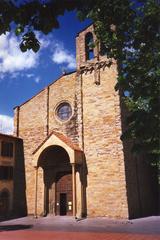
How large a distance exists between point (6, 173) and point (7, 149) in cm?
220

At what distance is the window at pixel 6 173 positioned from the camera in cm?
2727

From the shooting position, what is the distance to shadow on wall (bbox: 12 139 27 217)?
27531 millimetres

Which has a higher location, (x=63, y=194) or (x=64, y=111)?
(x=64, y=111)

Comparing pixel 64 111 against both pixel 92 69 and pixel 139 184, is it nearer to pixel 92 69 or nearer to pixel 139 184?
pixel 92 69

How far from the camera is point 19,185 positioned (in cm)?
2823

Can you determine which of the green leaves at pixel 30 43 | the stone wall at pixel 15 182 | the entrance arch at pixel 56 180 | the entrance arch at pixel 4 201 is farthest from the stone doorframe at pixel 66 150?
the green leaves at pixel 30 43

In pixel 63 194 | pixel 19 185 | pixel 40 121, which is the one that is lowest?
pixel 63 194

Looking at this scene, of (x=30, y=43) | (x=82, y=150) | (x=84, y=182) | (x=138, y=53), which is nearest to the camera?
(x=30, y=43)

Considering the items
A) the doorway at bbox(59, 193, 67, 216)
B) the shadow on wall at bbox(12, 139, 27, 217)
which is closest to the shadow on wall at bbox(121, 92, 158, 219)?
the doorway at bbox(59, 193, 67, 216)

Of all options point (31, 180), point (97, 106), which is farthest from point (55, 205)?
point (97, 106)

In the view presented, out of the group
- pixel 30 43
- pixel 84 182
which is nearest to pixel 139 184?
pixel 84 182

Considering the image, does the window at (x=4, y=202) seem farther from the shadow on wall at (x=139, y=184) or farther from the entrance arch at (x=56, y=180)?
the shadow on wall at (x=139, y=184)

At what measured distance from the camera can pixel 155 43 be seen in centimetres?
767

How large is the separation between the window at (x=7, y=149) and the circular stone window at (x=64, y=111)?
17.5 ft
